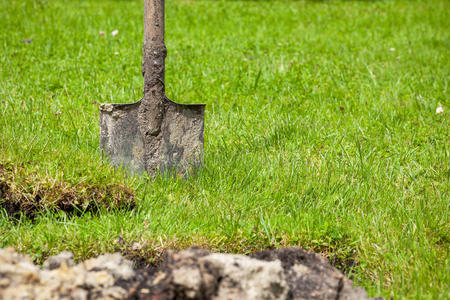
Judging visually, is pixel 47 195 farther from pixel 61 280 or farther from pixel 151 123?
pixel 61 280

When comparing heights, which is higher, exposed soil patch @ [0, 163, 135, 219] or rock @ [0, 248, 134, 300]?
rock @ [0, 248, 134, 300]

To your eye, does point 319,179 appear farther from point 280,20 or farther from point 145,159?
point 280,20

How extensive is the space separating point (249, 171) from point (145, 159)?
0.69 metres

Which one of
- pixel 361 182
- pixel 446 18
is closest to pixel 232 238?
pixel 361 182

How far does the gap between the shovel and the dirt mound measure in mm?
1207

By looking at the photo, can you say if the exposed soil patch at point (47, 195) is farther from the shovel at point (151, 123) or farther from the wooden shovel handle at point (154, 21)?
the wooden shovel handle at point (154, 21)

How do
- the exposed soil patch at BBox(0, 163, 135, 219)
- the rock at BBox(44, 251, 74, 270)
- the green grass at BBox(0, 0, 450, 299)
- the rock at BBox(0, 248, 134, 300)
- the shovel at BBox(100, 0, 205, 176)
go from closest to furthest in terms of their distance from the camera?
the rock at BBox(0, 248, 134, 300)
the rock at BBox(44, 251, 74, 270)
the green grass at BBox(0, 0, 450, 299)
the exposed soil patch at BBox(0, 163, 135, 219)
the shovel at BBox(100, 0, 205, 176)

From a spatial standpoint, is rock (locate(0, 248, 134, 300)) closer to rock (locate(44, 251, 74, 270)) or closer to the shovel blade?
rock (locate(44, 251, 74, 270))

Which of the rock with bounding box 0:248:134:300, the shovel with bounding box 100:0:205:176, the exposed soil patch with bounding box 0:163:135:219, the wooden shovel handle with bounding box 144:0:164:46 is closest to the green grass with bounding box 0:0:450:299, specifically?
the exposed soil patch with bounding box 0:163:135:219

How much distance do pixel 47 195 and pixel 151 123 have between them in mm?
787

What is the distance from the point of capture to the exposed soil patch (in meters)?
2.69

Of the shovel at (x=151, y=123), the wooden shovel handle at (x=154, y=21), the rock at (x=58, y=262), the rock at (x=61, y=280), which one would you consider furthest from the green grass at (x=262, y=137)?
the wooden shovel handle at (x=154, y=21)

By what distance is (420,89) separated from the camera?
4.93 metres

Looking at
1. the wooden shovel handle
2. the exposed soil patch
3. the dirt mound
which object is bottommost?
the exposed soil patch
